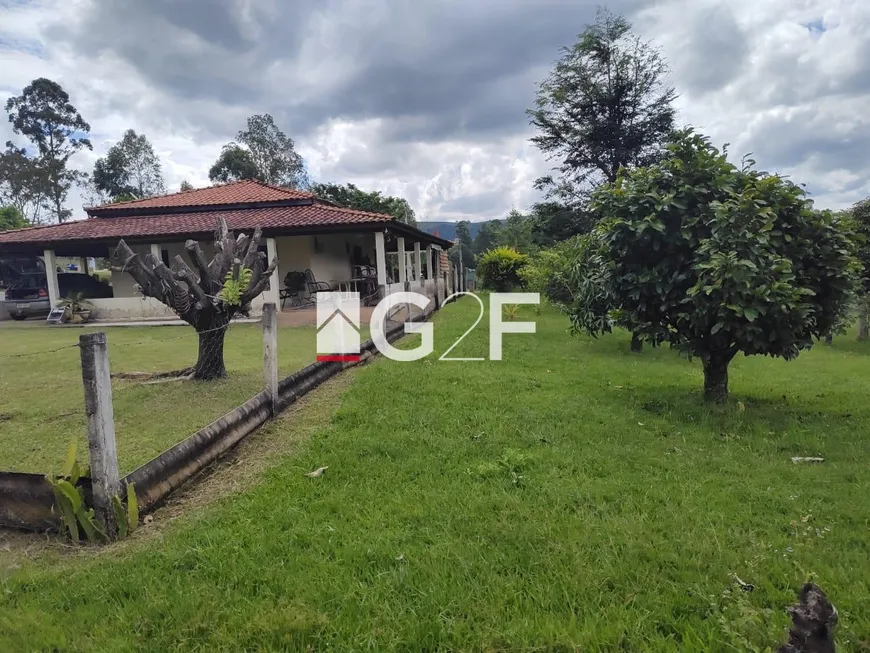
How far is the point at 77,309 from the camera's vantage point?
14.7 metres

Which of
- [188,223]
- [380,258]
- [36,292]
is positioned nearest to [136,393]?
[380,258]

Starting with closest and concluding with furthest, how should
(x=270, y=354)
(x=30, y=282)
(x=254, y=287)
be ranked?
(x=270, y=354) → (x=254, y=287) → (x=30, y=282)

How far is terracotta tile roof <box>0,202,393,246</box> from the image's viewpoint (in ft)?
46.4

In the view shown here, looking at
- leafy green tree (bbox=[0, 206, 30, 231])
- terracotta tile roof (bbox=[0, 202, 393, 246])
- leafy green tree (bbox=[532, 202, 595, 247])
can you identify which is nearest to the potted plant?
terracotta tile roof (bbox=[0, 202, 393, 246])

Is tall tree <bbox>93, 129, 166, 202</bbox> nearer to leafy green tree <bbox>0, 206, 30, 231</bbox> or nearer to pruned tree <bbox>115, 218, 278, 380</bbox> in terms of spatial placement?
leafy green tree <bbox>0, 206, 30, 231</bbox>

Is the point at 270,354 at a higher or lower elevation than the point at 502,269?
lower

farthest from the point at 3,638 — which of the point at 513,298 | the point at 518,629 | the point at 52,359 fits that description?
the point at 513,298

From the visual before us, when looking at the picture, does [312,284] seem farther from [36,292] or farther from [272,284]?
[36,292]

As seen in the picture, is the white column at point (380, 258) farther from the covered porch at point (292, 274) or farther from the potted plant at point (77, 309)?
the potted plant at point (77, 309)

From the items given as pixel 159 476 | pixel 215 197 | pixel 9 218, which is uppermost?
pixel 9 218

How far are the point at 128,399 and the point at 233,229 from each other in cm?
937

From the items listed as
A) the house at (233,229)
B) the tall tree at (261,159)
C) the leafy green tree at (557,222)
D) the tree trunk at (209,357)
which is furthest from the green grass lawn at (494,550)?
the tall tree at (261,159)

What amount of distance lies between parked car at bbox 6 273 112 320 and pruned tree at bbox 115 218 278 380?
12.5 m

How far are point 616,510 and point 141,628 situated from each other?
2.44 metres
